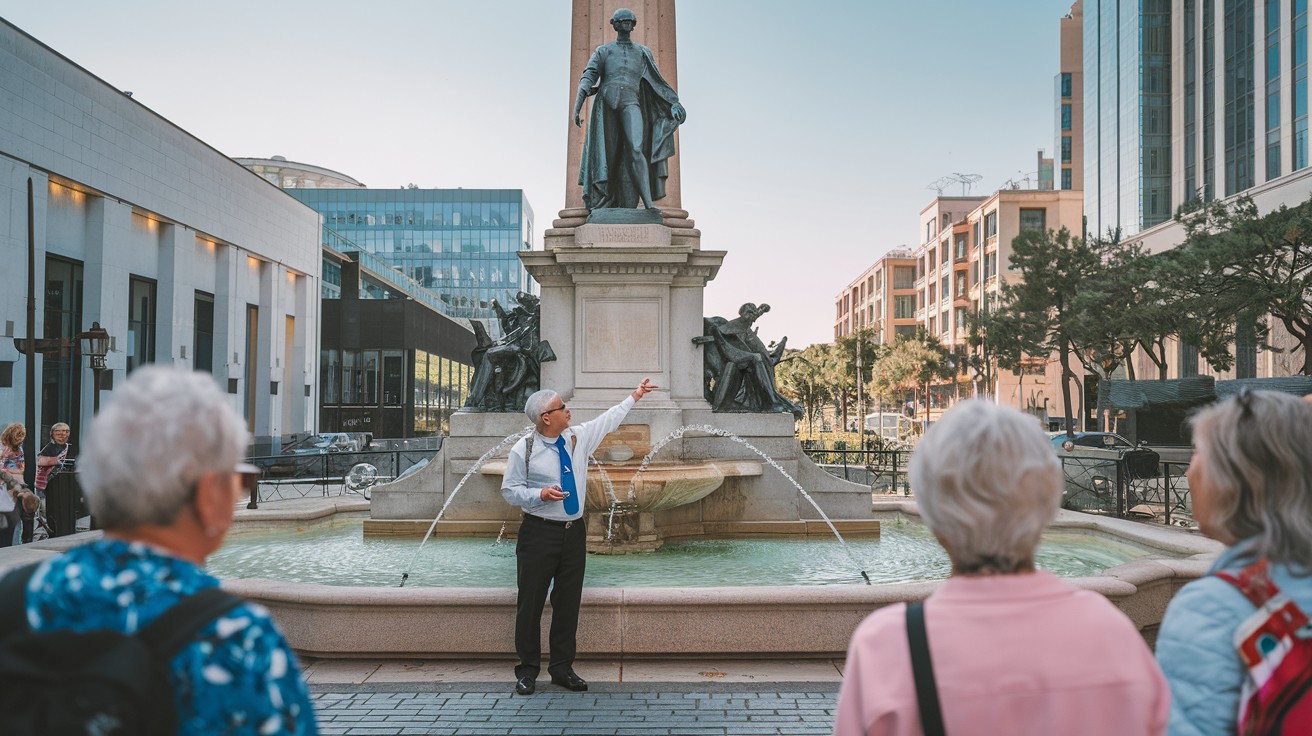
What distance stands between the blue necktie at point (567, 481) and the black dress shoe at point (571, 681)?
944 millimetres

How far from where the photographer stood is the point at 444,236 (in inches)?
3826

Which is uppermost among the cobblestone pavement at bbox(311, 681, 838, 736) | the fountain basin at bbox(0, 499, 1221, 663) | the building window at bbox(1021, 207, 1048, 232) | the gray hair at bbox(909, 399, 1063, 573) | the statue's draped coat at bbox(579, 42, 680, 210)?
the building window at bbox(1021, 207, 1048, 232)

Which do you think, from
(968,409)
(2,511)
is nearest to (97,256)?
(2,511)

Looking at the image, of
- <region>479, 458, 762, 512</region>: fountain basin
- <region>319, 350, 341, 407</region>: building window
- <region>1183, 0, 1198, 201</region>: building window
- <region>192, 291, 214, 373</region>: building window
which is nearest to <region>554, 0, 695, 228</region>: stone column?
<region>479, 458, 762, 512</region>: fountain basin

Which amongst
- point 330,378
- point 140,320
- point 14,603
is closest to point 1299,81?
point 330,378

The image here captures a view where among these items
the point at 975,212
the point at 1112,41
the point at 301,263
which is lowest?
the point at 301,263

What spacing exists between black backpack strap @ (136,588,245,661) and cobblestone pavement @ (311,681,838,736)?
11.6 ft

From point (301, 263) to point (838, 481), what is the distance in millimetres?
44233

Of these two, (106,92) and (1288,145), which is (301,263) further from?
(1288,145)

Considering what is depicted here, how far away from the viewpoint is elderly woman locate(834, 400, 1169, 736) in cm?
193

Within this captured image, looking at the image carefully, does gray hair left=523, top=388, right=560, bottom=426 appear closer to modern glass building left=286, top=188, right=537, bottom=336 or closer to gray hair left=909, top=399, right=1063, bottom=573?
gray hair left=909, top=399, right=1063, bottom=573

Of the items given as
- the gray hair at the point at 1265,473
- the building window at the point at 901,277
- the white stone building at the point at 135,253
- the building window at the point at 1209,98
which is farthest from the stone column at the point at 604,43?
the building window at the point at 901,277

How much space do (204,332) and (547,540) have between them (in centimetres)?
3961

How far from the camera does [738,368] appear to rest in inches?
460
